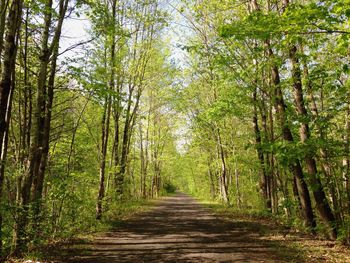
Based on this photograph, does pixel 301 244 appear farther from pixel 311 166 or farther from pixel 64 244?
pixel 64 244

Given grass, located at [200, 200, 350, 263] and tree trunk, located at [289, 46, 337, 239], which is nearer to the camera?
grass, located at [200, 200, 350, 263]

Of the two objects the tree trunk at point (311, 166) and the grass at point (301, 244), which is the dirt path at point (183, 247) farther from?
the tree trunk at point (311, 166)

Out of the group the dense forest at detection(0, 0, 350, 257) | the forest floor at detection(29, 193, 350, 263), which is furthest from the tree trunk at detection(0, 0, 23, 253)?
the forest floor at detection(29, 193, 350, 263)

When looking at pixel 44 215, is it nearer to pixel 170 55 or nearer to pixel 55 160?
pixel 55 160

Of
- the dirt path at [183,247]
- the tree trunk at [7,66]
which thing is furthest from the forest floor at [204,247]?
the tree trunk at [7,66]

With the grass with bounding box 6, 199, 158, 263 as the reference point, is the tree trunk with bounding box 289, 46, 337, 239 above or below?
above

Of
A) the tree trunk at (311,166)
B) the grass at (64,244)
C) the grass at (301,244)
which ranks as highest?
the tree trunk at (311,166)

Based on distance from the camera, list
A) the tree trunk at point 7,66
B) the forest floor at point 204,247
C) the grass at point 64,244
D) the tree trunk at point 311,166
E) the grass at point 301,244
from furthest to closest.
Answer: the tree trunk at point 311,166
the forest floor at point 204,247
the grass at point 301,244
the grass at point 64,244
the tree trunk at point 7,66

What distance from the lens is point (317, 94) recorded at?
44.3ft

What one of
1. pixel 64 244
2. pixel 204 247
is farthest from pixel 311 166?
pixel 64 244

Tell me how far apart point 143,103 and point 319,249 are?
87.6ft

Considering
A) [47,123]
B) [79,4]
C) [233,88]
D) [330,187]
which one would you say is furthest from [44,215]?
[233,88]

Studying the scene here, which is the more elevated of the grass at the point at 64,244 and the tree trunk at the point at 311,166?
the tree trunk at the point at 311,166

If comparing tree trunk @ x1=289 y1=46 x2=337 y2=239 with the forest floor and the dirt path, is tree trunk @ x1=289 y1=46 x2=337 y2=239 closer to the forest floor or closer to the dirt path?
the forest floor
